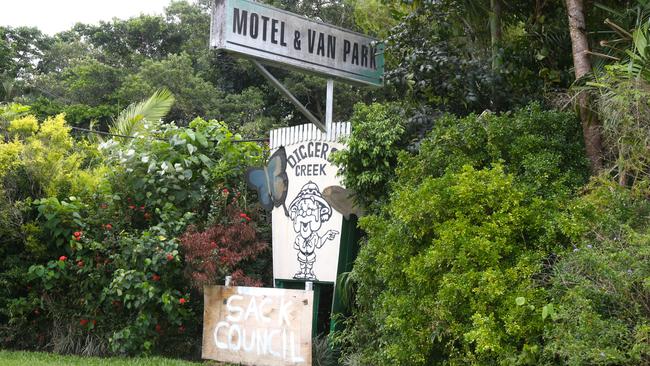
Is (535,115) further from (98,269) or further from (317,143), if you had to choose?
(98,269)

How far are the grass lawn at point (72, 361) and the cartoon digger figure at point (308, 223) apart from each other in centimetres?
171

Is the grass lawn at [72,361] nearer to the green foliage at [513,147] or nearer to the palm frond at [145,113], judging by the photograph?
the green foliage at [513,147]

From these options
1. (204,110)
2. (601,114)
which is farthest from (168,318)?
(204,110)

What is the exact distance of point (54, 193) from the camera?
9.95 meters

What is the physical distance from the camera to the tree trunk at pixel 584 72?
7.20m

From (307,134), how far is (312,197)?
32.6 inches

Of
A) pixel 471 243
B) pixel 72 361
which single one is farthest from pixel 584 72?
pixel 72 361

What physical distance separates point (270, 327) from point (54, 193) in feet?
12.3

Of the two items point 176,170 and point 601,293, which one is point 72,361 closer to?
point 176,170

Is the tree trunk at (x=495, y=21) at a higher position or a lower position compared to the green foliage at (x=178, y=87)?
lower

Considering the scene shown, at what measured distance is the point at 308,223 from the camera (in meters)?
9.37

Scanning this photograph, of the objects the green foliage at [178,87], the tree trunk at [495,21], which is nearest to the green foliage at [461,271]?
the tree trunk at [495,21]

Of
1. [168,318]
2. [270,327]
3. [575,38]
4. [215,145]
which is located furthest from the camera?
[215,145]

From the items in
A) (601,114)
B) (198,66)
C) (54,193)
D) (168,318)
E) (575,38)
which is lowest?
(168,318)
